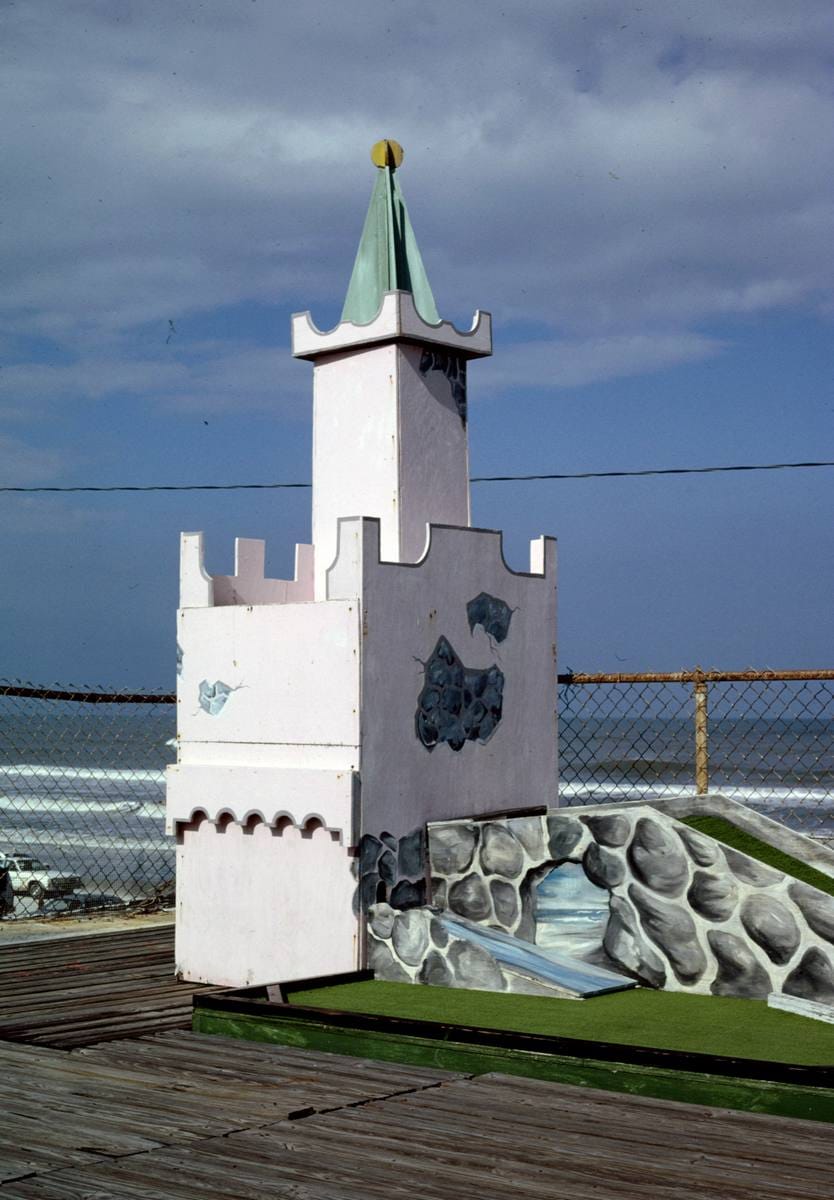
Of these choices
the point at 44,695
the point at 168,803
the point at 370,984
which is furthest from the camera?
the point at 44,695

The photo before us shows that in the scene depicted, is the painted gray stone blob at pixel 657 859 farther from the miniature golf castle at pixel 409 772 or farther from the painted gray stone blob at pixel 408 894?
the painted gray stone blob at pixel 408 894

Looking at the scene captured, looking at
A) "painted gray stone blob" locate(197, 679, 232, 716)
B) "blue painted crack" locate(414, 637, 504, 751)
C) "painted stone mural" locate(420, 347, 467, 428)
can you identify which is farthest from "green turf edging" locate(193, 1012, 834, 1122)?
"painted stone mural" locate(420, 347, 467, 428)

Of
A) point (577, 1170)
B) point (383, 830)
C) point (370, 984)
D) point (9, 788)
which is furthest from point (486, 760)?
point (9, 788)

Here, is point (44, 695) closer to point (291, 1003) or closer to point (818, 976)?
point (291, 1003)

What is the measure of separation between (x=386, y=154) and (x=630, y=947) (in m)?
5.11

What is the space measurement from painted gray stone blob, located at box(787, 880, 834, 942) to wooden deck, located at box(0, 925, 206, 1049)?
2.97m

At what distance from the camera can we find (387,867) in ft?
26.2

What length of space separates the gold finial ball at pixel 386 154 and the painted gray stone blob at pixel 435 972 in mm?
4935

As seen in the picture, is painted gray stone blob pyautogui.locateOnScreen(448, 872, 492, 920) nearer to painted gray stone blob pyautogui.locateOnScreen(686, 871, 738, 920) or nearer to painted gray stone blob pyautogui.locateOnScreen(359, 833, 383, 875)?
painted gray stone blob pyautogui.locateOnScreen(359, 833, 383, 875)

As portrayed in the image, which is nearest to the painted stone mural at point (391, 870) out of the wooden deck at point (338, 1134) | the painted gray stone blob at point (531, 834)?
the painted gray stone blob at point (531, 834)

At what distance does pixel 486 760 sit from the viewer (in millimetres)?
8664

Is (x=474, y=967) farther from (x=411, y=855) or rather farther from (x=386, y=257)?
(x=386, y=257)

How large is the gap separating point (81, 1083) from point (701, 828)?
3.55 meters

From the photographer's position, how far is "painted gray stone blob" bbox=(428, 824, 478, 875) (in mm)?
8133
